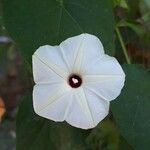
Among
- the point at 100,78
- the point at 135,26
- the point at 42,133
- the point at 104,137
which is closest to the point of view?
the point at 100,78

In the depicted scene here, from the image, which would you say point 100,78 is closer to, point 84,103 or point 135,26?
point 84,103

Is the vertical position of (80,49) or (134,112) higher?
(80,49)

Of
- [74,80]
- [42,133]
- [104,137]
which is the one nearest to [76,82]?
[74,80]

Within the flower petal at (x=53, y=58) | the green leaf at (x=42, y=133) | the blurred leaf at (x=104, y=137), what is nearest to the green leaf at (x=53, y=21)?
the flower petal at (x=53, y=58)

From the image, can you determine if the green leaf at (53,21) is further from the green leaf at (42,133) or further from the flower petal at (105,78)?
the green leaf at (42,133)

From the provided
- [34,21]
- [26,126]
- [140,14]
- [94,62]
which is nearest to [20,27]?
[34,21]

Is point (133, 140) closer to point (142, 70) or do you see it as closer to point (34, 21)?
point (142, 70)

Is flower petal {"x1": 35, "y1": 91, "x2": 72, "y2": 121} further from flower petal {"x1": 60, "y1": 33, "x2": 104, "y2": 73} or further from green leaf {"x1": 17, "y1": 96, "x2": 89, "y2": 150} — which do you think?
green leaf {"x1": 17, "y1": 96, "x2": 89, "y2": 150}
